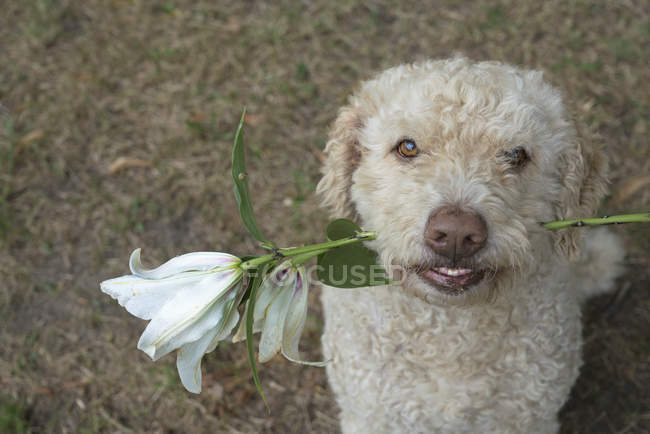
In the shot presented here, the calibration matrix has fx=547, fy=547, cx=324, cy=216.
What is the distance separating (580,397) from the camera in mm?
2998

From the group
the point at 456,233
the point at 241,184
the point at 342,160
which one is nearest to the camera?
the point at 241,184

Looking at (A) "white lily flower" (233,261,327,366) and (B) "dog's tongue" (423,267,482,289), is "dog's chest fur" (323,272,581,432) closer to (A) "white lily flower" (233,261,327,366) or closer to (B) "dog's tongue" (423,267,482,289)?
(B) "dog's tongue" (423,267,482,289)

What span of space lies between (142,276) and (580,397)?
2.63 metres

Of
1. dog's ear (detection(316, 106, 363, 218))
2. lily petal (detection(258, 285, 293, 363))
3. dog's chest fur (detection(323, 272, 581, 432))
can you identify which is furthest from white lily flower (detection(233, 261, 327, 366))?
dog's ear (detection(316, 106, 363, 218))

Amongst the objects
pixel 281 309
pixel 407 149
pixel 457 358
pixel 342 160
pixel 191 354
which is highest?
pixel 407 149

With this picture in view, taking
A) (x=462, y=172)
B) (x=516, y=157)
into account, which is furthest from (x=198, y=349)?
(x=516, y=157)

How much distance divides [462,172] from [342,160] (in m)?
0.59

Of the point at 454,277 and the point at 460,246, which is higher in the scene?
the point at 460,246

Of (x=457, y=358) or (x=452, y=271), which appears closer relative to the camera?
(x=452, y=271)

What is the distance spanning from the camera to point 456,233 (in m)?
1.56

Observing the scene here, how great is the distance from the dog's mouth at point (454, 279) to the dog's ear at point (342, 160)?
583mm

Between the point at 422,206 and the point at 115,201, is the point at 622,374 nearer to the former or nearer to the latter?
the point at 422,206

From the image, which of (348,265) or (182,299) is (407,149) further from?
(182,299)

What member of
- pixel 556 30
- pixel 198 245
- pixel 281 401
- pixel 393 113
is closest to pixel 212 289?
pixel 393 113
